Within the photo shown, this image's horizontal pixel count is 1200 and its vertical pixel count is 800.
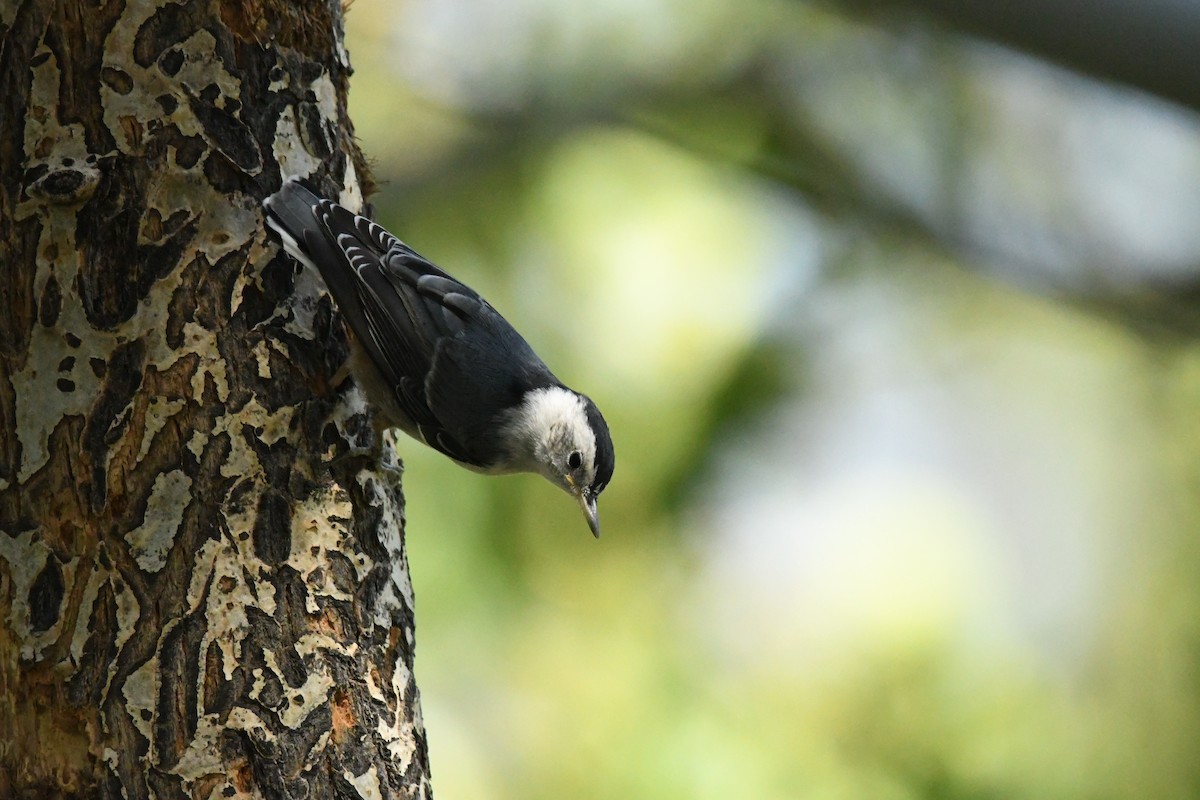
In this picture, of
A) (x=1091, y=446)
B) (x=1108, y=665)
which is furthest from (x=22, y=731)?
(x=1091, y=446)

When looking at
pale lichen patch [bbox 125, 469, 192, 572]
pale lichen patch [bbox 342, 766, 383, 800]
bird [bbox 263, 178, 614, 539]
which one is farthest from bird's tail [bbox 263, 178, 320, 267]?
pale lichen patch [bbox 342, 766, 383, 800]

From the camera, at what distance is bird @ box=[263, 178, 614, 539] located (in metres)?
2.16

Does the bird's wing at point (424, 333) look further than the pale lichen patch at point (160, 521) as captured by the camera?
Yes

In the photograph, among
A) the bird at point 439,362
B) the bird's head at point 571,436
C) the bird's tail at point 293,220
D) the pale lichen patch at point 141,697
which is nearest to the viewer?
the pale lichen patch at point 141,697

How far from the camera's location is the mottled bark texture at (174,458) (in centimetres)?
179

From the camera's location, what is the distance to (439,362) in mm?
2514

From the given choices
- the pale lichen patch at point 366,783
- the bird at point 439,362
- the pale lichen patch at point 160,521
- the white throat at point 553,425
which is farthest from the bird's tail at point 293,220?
the pale lichen patch at point 366,783

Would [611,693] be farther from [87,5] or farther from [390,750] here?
[87,5]

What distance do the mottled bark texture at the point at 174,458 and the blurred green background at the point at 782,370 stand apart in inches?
49.5

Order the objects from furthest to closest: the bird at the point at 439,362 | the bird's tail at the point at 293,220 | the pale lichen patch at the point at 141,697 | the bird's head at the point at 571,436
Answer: the bird's head at the point at 571,436
the bird at the point at 439,362
the bird's tail at the point at 293,220
the pale lichen patch at the point at 141,697

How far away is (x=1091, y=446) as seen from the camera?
3850 mm

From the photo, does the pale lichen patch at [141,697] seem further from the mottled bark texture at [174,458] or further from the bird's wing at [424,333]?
the bird's wing at [424,333]

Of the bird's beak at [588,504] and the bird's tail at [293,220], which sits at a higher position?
the bird's beak at [588,504]

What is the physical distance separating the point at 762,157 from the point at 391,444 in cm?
214
